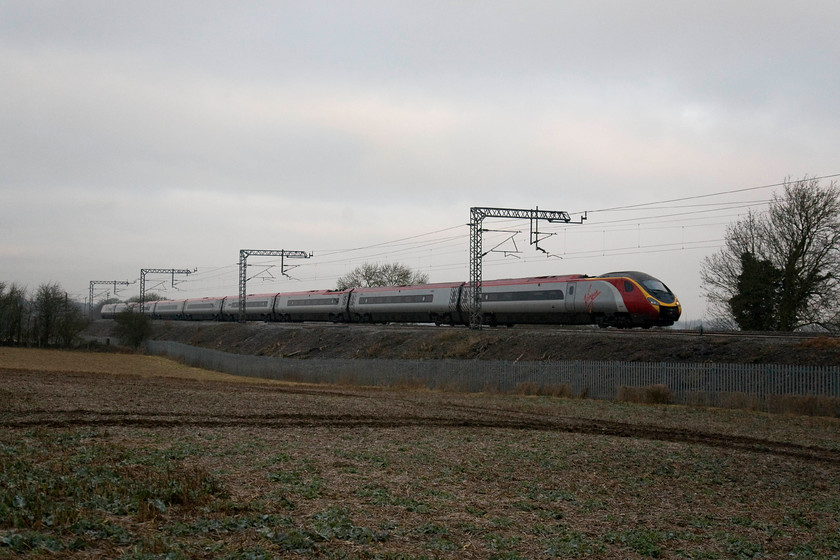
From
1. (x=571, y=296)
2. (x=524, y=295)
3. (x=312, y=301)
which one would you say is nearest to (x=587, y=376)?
(x=571, y=296)

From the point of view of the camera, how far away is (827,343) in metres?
29.3

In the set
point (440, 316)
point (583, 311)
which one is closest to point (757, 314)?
point (583, 311)

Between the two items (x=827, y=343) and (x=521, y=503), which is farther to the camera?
(x=827, y=343)

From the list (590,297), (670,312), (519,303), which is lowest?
(670,312)

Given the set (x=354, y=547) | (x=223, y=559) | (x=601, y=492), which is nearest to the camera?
(x=223, y=559)

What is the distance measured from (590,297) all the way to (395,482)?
32.8 meters

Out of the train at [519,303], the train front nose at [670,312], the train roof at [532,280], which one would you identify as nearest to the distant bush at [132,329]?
the train at [519,303]

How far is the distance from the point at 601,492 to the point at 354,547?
6022mm

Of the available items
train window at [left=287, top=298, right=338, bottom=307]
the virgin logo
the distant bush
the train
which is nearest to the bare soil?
the virgin logo

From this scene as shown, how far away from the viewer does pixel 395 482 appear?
1253 centimetres

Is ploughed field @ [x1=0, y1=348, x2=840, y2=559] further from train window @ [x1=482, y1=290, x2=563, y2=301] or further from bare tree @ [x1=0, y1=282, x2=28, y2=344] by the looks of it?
bare tree @ [x1=0, y1=282, x2=28, y2=344]

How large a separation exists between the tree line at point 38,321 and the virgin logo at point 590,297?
51880 mm

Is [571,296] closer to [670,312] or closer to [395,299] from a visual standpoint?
[670,312]

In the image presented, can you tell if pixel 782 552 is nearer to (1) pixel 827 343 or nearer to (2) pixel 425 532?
(2) pixel 425 532
